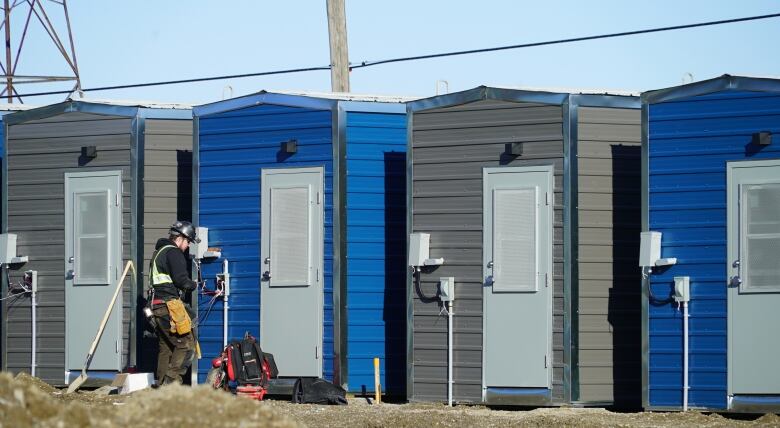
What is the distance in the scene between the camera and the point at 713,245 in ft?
47.0

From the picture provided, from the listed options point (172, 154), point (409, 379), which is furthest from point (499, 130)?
point (172, 154)

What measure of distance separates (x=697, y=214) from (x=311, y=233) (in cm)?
437

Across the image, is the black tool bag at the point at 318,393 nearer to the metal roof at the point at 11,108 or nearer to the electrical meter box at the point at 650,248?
the electrical meter box at the point at 650,248

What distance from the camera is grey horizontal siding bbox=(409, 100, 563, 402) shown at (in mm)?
15281

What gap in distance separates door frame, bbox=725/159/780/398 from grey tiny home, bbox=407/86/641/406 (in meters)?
1.51

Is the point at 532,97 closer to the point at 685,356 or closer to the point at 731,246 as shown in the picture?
the point at 731,246

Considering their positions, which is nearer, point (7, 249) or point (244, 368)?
point (244, 368)

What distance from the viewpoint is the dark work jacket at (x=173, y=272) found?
615 inches

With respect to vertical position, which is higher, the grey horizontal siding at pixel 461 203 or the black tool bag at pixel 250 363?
the grey horizontal siding at pixel 461 203

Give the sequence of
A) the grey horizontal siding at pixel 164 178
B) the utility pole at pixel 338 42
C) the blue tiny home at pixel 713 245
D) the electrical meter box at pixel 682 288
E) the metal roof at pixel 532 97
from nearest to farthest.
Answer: the blue tiny home at pixel 713 245 → the electrical meter box at pixel 682 288 → the metal roof at pixel 532 97 → the grey horizontal siding at pixel 164 178 → the utility pole at pixel 338 42

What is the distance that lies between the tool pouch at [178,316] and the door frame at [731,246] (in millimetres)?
5660

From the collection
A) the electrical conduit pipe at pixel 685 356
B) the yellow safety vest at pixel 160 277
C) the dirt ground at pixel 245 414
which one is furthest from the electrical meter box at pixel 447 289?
the yellow safety vest at pixel 160 277

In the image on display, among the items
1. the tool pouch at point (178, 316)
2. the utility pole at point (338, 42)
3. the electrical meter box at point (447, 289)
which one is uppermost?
the utility pole at point (338, 42)

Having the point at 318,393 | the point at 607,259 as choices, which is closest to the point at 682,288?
the point at 607,259
